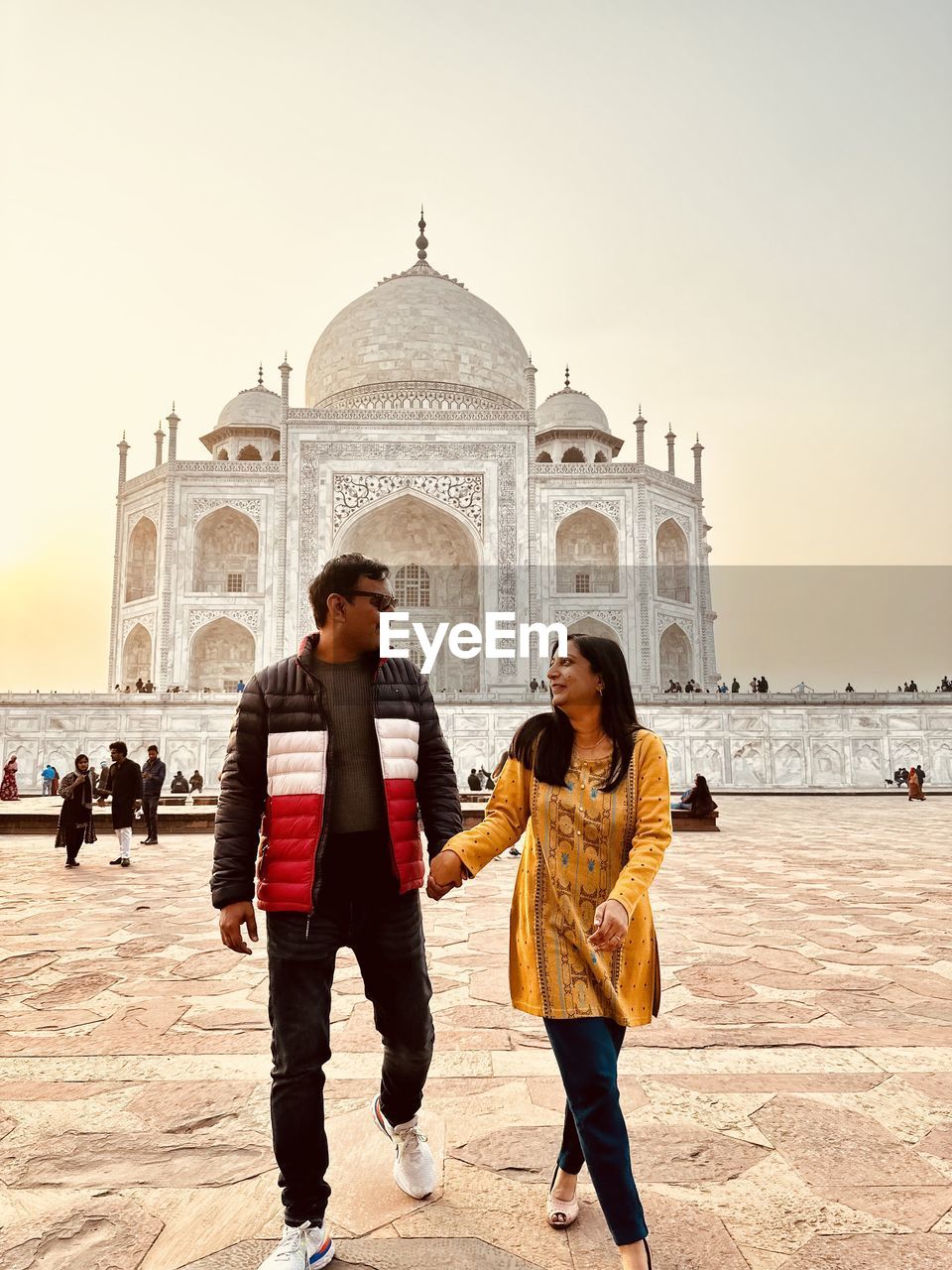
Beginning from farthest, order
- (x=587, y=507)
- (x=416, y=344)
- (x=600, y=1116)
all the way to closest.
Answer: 1. (x=416, y=344)
2. (x=587, y=507)
3. (x=600, y=1116)

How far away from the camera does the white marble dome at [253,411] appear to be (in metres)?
31.0

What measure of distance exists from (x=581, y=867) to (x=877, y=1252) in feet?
2.82

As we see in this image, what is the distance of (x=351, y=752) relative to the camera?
2.01 m

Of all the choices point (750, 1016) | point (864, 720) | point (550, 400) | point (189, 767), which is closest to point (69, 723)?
point (189, 767)

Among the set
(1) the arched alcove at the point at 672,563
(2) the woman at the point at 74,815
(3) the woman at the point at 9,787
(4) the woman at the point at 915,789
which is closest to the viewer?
(2) the woman at the point at 74,815

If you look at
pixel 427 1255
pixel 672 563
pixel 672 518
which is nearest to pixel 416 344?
pixel 672 518

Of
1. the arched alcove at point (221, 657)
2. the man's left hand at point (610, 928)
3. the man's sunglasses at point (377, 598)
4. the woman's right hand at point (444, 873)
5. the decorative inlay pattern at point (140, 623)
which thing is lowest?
the man's left hand at point (610, 928)

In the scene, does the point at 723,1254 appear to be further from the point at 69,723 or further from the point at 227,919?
the point at 69,723

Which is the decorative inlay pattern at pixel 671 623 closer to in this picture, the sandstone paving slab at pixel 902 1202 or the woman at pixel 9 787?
the woman at pixel 9 787

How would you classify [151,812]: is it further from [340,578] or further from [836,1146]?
[836,1146]

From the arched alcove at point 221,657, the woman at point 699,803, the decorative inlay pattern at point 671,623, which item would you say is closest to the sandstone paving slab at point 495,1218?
the woman at point 699,803

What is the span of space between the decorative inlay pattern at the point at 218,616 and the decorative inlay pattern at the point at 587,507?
28.3 feet

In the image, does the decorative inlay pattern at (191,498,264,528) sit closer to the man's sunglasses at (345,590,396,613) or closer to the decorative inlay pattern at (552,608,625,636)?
the decorative inlay pattern at (552,608,625,636)

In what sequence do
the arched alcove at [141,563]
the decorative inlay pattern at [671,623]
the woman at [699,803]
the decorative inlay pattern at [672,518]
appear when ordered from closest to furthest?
the woman at [699,803] → the decorative inlay pattern at [671,623] → the decorative inlay pattern at [672,518] → the arched alcove at [141,563]
